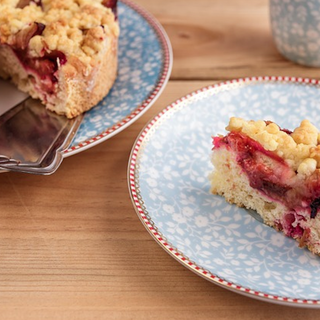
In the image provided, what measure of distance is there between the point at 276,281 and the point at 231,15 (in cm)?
200

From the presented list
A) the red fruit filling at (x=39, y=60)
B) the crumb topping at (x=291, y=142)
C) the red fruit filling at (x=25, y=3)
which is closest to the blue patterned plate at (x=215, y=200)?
the crumb topping at (x=291, y=142)

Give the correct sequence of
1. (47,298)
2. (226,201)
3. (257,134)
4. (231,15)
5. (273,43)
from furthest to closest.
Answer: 1. (231,15)
2. (273,43)
3. (226,201)
4. (257,134)
5. (47,298)

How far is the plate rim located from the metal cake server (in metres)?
0.08

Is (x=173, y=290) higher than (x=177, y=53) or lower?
lower

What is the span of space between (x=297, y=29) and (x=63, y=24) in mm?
1120

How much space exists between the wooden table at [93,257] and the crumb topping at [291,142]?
45cm

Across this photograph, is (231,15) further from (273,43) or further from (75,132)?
(75,132)

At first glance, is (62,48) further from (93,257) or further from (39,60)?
(93,257)

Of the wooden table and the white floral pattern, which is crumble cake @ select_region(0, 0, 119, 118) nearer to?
the wooden table

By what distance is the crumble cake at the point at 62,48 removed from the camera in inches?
96.5

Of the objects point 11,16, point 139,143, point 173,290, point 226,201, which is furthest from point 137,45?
point 173,290

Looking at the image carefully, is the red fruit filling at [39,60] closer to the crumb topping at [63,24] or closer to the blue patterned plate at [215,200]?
the crumb topping at [63,24]

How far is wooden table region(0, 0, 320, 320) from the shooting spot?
1.78m

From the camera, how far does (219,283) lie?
167cm
